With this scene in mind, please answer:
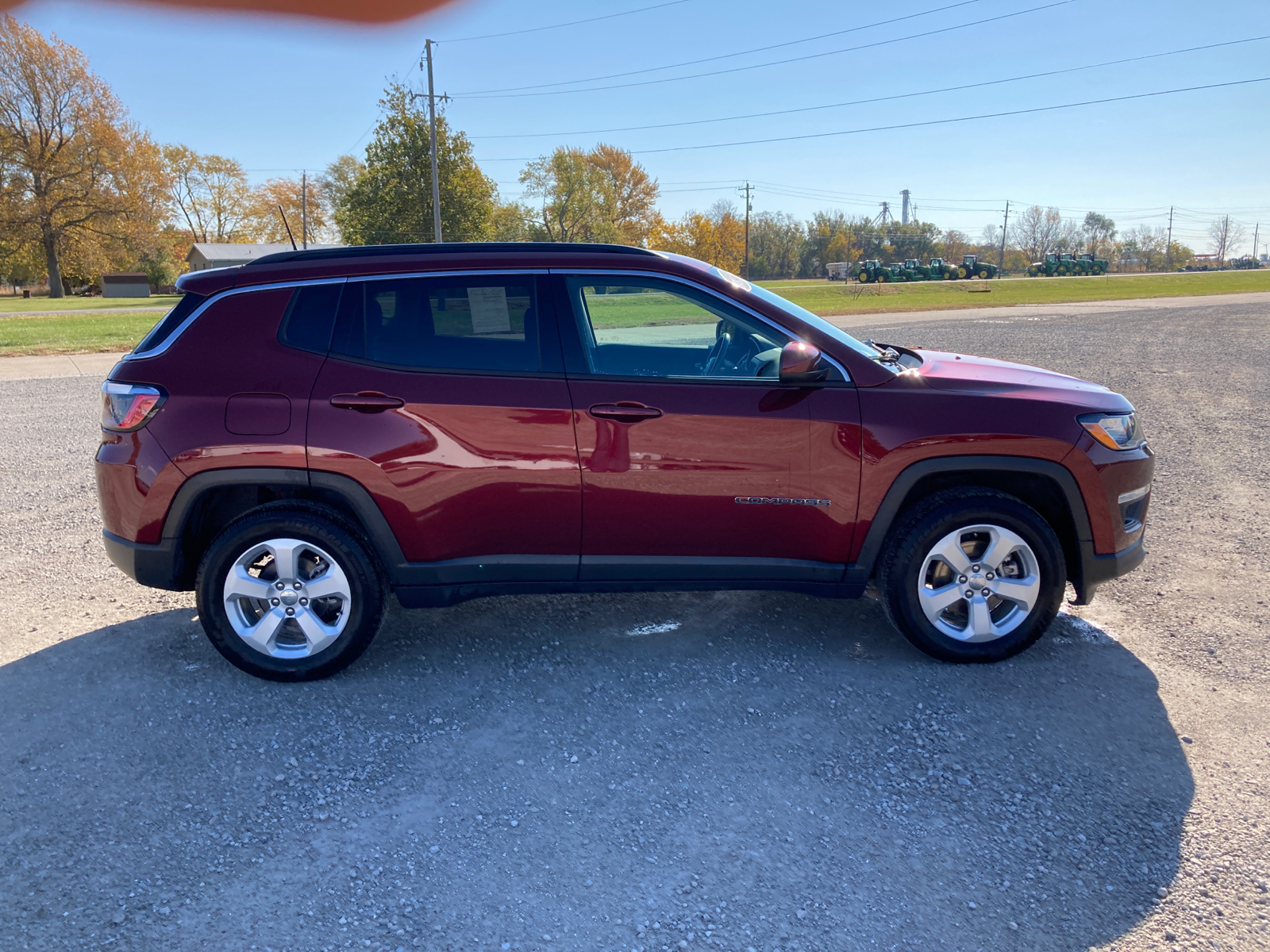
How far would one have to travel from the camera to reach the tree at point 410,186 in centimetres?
5025

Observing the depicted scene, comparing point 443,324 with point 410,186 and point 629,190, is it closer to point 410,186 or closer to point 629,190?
point 410,186

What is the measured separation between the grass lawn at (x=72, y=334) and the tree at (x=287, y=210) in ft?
195

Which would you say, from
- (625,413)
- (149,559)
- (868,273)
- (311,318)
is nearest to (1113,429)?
(625,413)

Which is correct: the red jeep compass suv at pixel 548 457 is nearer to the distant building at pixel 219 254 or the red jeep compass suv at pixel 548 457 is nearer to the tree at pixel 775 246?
the distant building at pixel 219 254

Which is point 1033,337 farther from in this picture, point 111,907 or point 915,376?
point 111,907

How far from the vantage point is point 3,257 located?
66.6 meters

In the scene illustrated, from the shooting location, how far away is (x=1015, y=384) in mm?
4078

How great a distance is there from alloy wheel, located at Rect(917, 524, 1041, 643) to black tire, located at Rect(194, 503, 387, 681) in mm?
2485

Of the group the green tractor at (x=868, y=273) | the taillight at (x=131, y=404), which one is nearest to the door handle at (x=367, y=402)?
the taillight at (x=131, y=404)

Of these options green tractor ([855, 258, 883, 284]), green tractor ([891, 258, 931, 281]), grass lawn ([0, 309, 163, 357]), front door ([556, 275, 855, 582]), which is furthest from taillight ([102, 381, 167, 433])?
green tractor ([891, 258, 931, 281])

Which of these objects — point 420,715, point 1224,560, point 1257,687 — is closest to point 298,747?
point 420,715

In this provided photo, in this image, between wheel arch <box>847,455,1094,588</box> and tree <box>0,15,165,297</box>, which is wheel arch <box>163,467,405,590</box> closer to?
wheel arch <box>847,455,1094,588</box>

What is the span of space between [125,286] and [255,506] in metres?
83.7

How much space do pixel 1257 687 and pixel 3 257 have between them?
8216 centimetres
